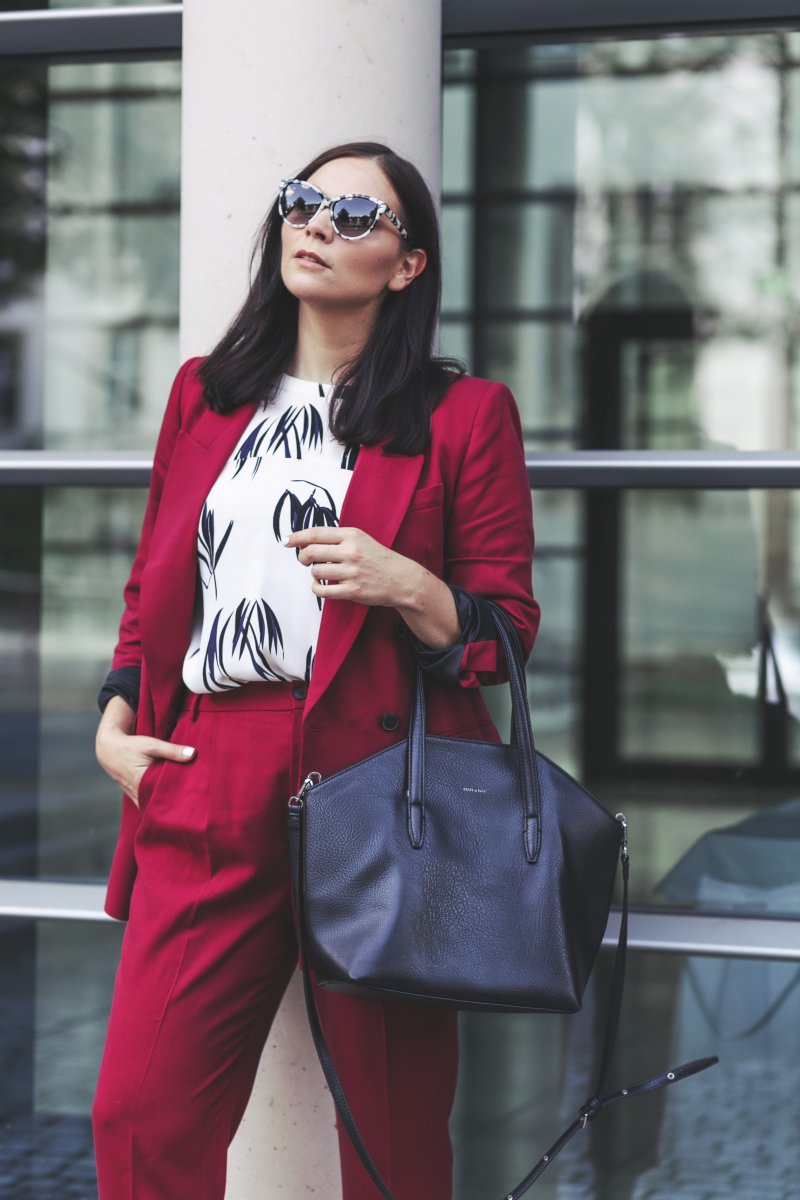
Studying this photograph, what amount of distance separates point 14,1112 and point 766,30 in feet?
11.0

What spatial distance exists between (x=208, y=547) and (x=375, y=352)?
0.41 m

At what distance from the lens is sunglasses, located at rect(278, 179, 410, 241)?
229 centimetres

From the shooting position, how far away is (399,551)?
2.25 metres

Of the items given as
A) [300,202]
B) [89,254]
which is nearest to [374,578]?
[300,202]

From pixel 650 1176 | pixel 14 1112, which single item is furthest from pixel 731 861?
pixel 14 1112

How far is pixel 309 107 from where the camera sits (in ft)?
9.35

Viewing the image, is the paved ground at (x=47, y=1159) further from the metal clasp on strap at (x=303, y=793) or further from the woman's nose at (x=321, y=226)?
the woman's nose at (x=321, y=226)

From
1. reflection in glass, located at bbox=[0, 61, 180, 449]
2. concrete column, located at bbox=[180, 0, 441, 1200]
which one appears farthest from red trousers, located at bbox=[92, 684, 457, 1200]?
reflection in glass, located at bbox=[0, 61, 180, 449]

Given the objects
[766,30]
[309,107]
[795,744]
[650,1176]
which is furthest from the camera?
[795,744]

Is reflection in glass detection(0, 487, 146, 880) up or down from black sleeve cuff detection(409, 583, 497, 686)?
down

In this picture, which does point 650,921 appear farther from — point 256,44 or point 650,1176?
point 256,44

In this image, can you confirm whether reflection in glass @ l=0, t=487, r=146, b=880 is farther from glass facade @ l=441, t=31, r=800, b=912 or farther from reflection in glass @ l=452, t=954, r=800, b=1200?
glass facade @ l=441, t=31, r=800, b=912

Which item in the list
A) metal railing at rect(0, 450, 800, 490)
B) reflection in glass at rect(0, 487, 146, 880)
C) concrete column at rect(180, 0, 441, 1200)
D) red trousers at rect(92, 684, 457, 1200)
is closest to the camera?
red trousers at rect(92, 684, 457, 1200)

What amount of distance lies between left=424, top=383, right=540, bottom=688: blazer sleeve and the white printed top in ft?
0.62
